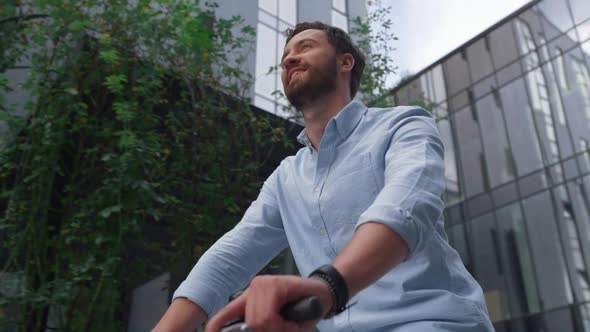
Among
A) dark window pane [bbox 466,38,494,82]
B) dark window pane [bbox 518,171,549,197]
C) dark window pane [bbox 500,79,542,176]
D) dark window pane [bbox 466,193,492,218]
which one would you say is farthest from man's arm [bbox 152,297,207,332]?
dark window pane [bbox 466,38,494,82]

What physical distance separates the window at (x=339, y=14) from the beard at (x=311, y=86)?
6.62m

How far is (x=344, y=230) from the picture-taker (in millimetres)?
1114

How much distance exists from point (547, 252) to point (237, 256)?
12.8m

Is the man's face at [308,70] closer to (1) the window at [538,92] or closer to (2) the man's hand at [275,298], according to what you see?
(2) the man's hand at [275,298]

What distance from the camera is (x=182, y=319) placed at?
1082 mm

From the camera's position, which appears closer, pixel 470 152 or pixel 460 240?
pixel 460 240

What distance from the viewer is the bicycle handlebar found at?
2.01 ft

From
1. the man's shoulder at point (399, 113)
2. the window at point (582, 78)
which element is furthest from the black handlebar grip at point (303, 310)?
the window at point (582, 78)

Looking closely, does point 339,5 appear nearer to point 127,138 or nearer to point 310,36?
point 127,138

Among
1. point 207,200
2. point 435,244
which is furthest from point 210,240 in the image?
point 435,244

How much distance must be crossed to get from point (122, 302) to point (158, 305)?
0.60 metres

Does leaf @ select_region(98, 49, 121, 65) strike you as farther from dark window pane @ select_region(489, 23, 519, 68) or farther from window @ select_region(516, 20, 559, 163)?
dark window pane @ select_region(489, 23, 519, 68)

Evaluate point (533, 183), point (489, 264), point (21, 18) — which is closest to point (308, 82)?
point (21, 18)

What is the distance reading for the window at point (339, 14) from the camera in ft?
25.6
